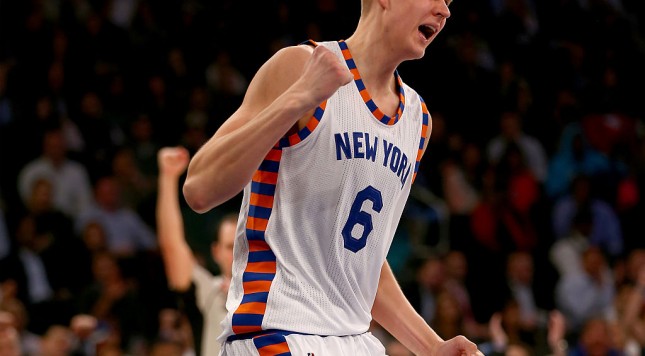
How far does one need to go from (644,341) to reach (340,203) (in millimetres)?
8081

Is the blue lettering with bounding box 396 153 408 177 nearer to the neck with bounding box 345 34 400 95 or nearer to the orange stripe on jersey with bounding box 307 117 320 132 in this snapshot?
the neck with bounding box 345 34 400 95

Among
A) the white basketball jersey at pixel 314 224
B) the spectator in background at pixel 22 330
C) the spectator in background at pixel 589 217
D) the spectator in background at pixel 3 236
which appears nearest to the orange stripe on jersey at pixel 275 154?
the white basketball jersey at pixel 314 224

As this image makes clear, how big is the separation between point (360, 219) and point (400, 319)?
0.52 meters

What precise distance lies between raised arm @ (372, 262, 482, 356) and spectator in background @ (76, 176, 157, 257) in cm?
716

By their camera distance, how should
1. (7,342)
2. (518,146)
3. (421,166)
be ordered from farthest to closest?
(518,146) → (421,166) → (7,342)

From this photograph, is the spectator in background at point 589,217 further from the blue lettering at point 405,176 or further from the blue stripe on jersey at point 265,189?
the blue stripe on jersey at point 265,189

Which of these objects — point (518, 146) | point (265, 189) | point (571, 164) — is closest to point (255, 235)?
point (265, 189)

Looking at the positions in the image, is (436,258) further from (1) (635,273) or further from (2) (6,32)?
(2) (6,32)

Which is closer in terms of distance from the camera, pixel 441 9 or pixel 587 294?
pixel 441 9

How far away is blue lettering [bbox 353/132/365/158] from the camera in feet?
11.1

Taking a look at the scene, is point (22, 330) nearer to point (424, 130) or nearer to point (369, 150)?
point (424, 130)

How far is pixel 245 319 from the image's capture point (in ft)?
10.9

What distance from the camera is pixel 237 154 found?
3.05 meters

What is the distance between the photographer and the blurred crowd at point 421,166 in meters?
10.1
